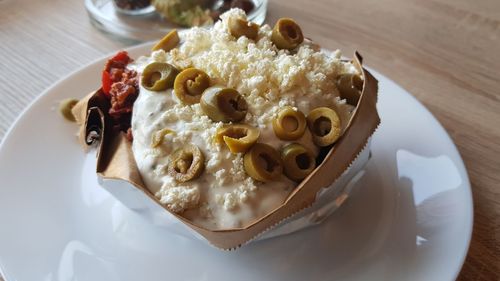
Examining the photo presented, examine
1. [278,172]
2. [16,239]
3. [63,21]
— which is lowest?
[63,21]

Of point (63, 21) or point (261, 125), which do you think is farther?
point (63, 21)

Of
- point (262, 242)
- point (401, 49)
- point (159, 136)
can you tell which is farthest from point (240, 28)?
point (401, 49)

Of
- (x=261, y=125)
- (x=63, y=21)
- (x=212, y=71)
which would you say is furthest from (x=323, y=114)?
(x=63, y=21)

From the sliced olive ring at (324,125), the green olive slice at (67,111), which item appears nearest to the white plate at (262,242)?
the green olive slice at (67,111)

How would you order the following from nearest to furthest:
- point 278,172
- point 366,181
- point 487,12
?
point 278,172, point 366,181, point 487,12

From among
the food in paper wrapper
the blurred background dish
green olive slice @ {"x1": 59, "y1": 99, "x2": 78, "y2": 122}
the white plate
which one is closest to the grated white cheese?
the food in paper wrapper

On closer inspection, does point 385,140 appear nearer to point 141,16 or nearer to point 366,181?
point 366,181

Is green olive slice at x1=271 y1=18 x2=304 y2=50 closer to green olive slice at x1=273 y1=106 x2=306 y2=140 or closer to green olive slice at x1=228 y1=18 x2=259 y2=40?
green olive slice at x1=228 y1=18 x2=259 y2=40
